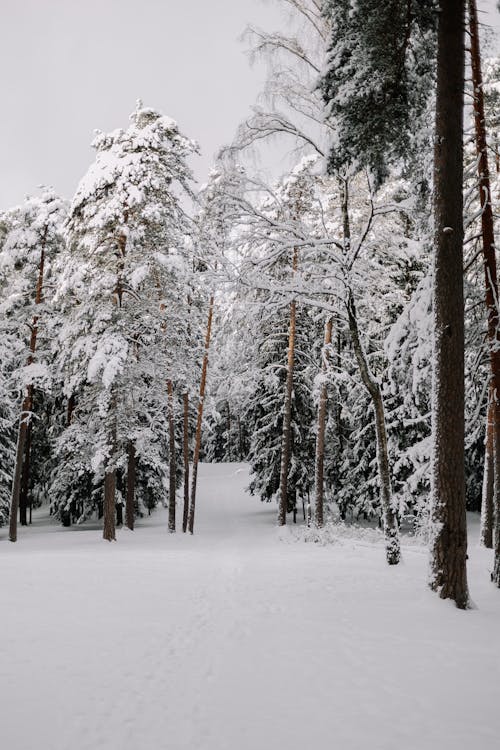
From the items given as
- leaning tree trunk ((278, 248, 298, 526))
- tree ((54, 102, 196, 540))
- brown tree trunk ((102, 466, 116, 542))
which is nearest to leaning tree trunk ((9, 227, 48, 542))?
tree ((54, 102, 196, 540))

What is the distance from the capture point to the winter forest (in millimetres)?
4215

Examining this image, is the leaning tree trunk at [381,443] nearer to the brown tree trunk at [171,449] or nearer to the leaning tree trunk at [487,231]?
the leaning tree trunk at [487,231]

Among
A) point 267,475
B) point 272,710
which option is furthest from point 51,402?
point 272,710

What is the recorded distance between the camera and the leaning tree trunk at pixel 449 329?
6770 millimetres

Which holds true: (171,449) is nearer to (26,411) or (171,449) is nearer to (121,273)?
(26,411)

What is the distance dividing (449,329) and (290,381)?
13558mm

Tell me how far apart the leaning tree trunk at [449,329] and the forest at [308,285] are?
3cm

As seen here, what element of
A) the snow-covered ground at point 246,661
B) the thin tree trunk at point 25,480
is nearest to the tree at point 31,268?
the thin tree trunk at point 25,480

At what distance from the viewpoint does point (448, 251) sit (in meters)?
6.98

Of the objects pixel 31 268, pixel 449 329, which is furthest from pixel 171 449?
pixel 449 329

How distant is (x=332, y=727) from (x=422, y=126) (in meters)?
8.10

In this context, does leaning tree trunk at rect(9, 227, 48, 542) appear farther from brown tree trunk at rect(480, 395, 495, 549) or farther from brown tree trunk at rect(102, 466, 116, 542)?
brown tree trunk at rect(480, 395, 495, 549)

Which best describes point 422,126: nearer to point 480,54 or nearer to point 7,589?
point 480,54

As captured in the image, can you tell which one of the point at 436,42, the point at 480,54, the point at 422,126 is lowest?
the point at 422,126
